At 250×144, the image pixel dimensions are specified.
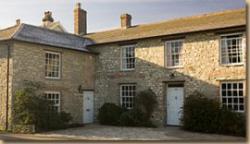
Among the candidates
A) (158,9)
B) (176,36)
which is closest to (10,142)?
(158,9)

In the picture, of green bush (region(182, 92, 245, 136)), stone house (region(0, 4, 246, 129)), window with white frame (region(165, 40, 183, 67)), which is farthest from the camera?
window with white frame (region(165, 40, 183, 67))

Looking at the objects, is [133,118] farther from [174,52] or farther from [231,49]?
[231,49]

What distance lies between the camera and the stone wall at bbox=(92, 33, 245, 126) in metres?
10.8

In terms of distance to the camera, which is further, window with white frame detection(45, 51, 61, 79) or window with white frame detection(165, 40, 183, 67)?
window with white frame detection(45, 51, 61, 79)

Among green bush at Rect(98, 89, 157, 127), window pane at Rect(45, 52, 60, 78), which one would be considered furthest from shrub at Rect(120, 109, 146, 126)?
window pane at Rect(45, 52, 60, 78)

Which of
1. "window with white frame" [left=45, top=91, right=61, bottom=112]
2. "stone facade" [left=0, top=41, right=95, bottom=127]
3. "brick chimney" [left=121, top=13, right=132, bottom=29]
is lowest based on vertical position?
"window with white frame" [left=45, top=91, right=61, bottom=112]

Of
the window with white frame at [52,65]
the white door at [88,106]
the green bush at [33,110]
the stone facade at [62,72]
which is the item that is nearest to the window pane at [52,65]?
the window with white frame at [52,65]

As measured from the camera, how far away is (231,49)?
1058cm

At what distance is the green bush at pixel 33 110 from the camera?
10406 mm

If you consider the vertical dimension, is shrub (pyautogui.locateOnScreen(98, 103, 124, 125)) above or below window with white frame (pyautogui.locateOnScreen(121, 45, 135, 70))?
below

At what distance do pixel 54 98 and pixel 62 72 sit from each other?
0.97 meters

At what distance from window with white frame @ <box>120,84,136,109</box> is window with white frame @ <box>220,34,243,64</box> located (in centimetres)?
338

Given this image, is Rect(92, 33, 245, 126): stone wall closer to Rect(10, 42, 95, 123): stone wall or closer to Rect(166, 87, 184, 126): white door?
Rect(166, 87, 184, 126): white door

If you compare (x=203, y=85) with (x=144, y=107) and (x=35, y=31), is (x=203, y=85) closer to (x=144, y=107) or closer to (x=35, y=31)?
(x=144, y=107)
